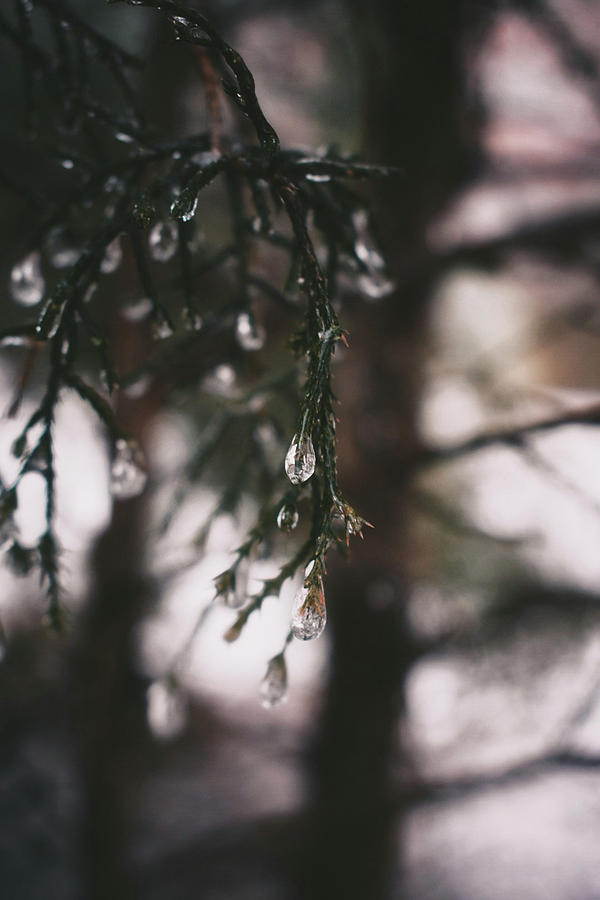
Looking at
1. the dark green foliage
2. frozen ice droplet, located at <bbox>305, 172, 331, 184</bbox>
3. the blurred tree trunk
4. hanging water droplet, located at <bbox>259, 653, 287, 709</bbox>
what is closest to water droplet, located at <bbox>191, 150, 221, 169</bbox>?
the dark green foliage

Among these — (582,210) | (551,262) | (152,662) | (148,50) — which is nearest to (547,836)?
(551,262)

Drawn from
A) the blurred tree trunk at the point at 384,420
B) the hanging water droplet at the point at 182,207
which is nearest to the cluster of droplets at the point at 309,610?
the hanging water droplet at the point at 182,207

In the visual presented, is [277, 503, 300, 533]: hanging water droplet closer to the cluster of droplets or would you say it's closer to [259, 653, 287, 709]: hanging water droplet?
the cluster of droplets

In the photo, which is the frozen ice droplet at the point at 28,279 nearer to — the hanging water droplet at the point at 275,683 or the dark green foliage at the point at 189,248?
the dark green foliage at the point at 189,248

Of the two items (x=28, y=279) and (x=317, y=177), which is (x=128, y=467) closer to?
Result: (x=28, y=279)

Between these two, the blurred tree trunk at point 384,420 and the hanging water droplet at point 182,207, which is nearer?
the hanging water droplet at point 182,207

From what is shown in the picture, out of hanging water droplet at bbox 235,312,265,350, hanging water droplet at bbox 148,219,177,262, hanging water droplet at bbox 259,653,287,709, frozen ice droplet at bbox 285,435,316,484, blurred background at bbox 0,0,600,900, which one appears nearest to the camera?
frozen ice droplet at bbox 285,435,316,484
